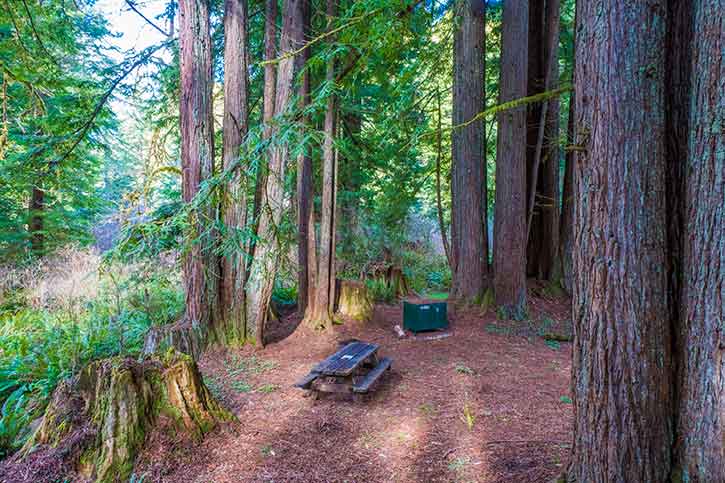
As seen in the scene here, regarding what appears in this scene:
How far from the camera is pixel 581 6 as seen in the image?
2.38 metres

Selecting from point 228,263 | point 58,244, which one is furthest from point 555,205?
point 58,244

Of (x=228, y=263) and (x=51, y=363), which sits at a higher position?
(x=228, y=263)

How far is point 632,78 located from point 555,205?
24.8 ft

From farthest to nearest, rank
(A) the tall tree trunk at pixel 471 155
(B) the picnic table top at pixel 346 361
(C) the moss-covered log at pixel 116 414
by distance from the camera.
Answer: (A) the tall tree trunk at pixel 471 155, (B) the picnic table top at pixel 346 361, (C) the moss-covered log at pixel 116 414

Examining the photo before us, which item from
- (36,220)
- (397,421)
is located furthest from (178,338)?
(36,220)

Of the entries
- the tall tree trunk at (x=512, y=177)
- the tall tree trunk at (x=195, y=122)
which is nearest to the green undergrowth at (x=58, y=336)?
the tall tree trunk at (x=195, y=122)

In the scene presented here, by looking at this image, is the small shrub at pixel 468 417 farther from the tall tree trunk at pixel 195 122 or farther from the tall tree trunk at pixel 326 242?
the tall tree trunk at pixel 195 122

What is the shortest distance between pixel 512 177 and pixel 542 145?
1.38 m

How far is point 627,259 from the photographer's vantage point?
2.12 m

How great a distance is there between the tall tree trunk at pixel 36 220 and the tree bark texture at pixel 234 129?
7160mm

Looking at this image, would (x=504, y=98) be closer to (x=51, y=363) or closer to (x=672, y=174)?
(x=672, y=174)

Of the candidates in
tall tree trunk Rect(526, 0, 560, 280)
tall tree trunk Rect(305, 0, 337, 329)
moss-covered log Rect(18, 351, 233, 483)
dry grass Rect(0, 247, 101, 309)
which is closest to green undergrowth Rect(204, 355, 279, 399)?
moss-covered log Rect(18, 351, 233, 483)

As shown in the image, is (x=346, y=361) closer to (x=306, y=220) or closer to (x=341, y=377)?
(x=341, y=377)

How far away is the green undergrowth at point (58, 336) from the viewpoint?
396 centimetres
